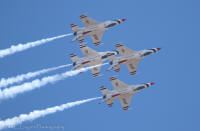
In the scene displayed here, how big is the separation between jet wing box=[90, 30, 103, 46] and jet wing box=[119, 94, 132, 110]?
656 centimetres

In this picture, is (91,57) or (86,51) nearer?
(91,57)

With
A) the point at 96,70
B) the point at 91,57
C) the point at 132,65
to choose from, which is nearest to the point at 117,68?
the point at 132,65

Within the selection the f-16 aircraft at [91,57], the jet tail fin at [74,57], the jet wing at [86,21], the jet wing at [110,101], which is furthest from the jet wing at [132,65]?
the jet wing at [86,21]

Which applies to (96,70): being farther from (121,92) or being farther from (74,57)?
(121,92)

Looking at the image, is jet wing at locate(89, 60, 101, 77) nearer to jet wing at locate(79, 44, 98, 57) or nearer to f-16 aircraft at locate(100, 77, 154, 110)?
jet wing at locate(79, 44, 98, 57)

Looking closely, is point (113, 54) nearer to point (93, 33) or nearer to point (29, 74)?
point (93, 33)

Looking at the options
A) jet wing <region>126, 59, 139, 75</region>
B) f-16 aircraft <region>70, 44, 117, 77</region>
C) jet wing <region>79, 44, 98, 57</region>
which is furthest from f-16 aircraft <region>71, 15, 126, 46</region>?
jet wing <region>126, 59, 139, 75</region>

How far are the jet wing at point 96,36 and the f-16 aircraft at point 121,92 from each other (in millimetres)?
4579

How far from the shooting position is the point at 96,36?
7712 cm

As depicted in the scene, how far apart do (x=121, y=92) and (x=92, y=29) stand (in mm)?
7618

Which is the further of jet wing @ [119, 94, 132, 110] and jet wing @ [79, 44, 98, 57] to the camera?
jet wing @ [79, 44, 98, 57]

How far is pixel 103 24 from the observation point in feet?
252

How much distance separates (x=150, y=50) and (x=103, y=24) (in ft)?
19.5

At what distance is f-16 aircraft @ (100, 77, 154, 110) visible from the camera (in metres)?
74.8
